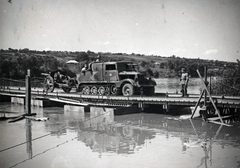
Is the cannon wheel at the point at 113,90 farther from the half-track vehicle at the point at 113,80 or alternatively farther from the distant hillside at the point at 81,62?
the distant hillside at the point at 81,62

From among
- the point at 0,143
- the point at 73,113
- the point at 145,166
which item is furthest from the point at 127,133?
the point at 73,113

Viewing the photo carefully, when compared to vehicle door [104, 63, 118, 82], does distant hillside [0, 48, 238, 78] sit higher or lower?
higher

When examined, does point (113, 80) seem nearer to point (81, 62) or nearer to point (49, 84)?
point (49, 84)

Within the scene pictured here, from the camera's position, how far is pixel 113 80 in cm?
1393

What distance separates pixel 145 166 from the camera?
18.4ft

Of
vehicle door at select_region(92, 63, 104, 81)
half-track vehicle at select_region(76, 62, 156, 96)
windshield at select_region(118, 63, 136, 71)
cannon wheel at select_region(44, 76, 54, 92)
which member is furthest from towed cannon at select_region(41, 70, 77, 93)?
windshield at select_region(118, 63, 136, 71)

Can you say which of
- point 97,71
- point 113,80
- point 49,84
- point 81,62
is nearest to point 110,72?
point 113,80

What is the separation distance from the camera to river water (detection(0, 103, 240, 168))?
582 centimetres

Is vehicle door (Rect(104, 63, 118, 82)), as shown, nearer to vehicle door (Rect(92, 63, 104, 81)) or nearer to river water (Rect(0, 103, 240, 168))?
vehicle door (Rect(92, 63, 104, 81))

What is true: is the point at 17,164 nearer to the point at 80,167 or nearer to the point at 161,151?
the point at 80,167

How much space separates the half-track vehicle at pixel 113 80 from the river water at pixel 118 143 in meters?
2.73

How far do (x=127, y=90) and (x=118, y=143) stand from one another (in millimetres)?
6328

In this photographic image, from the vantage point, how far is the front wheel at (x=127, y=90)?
1317 cm

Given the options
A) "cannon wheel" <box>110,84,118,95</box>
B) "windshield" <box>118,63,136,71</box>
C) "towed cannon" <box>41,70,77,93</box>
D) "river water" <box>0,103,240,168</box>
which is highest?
"windshield" <box>118,63,136,71</box>
